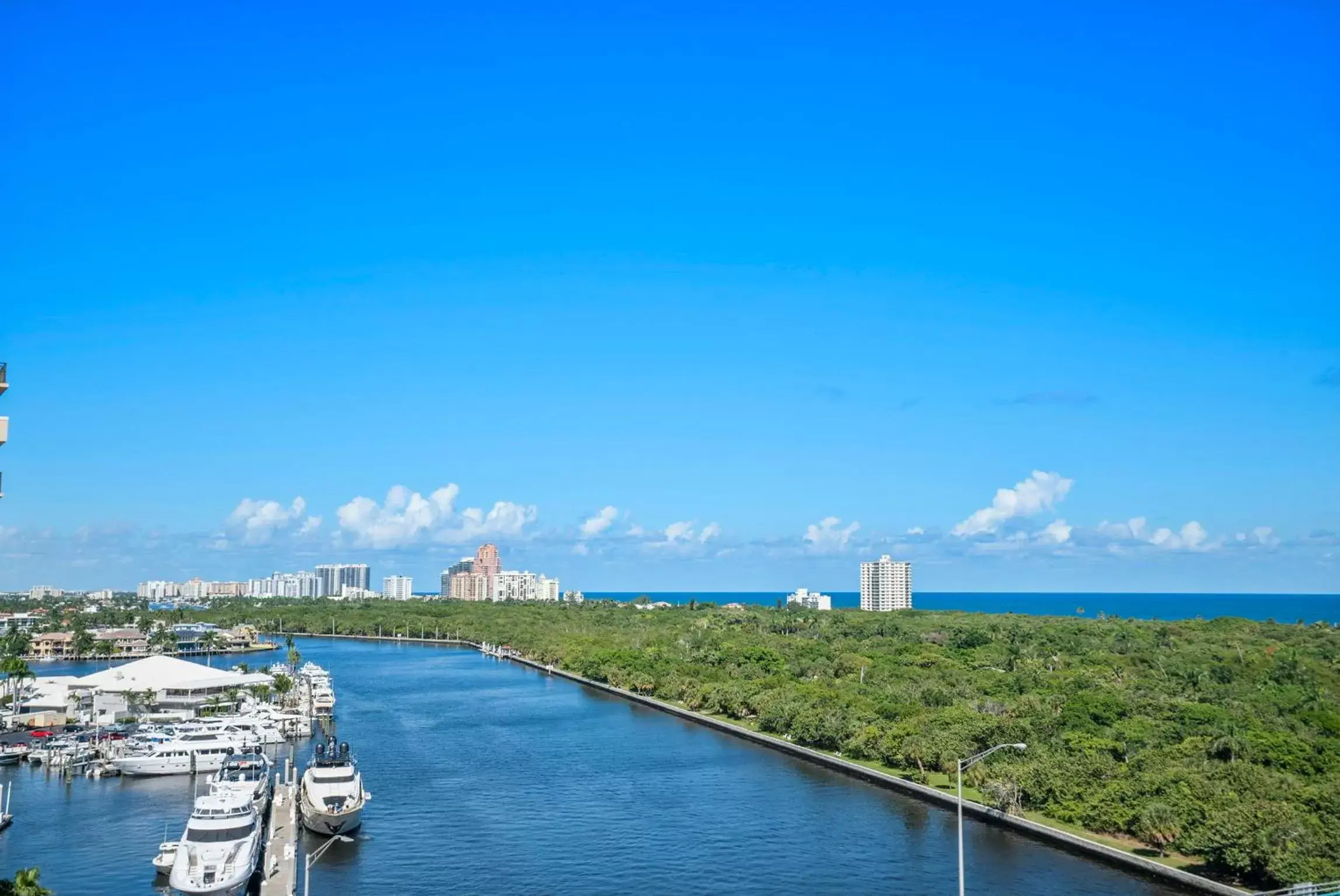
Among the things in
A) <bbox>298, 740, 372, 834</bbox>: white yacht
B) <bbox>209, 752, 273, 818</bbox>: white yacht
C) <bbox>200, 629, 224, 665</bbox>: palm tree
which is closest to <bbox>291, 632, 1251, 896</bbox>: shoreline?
<bbox>298, 740, 372, 834</bbox>: white yacht

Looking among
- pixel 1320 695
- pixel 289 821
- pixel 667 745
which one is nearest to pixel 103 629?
pixel 667 745

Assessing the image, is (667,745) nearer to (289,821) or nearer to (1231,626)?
(289,821)

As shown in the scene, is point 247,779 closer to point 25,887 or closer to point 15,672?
point 25,887

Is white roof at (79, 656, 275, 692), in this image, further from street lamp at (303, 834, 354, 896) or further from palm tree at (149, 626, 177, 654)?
palm tree at (149, 626, 177, 654)

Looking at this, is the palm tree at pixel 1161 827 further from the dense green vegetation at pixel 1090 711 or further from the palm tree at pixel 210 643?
the palm tree at pixel 210 643

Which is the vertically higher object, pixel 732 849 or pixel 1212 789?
pixel 1212 789

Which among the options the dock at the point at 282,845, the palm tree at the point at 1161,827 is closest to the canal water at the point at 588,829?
the dock at the point at 282,845

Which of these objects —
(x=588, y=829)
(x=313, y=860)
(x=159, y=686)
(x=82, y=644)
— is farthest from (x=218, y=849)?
(x=82, y=644)

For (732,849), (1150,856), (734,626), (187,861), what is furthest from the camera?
(734,626)
